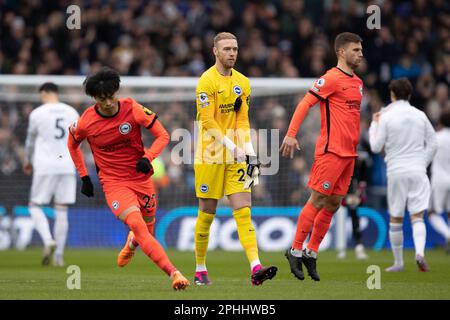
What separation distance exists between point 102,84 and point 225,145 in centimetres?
140

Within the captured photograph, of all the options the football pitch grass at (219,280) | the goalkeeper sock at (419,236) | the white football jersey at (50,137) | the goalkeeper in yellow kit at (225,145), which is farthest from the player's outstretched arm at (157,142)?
the white football jersey at (50,137)

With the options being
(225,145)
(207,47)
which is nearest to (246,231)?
(225,145)

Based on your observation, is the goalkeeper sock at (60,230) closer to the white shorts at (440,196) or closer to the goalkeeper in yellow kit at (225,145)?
the goalkeeper in yellow kit at (225,145)

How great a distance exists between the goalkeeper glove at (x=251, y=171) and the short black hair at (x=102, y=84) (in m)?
1.55

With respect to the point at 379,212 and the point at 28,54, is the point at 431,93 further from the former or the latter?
the point at 28,54

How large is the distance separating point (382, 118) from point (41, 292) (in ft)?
17.3

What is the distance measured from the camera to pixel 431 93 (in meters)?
21.1

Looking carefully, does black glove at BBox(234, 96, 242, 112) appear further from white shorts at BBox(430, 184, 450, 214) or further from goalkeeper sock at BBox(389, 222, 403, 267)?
white shorts at BBox(430, 184, 450, 214)

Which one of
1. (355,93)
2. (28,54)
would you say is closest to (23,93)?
(28,54)

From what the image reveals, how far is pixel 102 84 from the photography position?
9.35 m

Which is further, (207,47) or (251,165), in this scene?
(207,47)

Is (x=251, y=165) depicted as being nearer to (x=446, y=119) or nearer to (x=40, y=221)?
(x=40, y=221)

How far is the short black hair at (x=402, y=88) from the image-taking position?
1268 cm

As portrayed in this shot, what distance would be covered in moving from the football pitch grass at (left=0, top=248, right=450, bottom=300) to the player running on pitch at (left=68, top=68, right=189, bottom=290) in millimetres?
726
